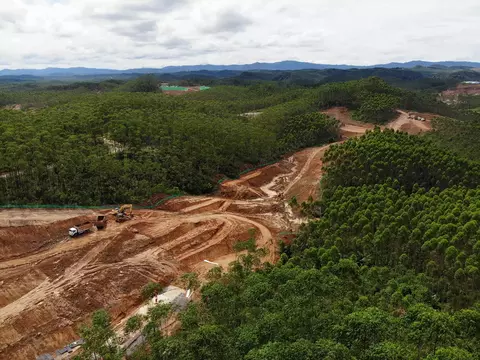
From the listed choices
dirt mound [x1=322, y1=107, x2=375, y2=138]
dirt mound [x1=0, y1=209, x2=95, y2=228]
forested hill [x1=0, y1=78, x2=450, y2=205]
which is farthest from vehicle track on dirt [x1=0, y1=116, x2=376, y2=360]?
dirt mound [x1=322, y1=107, x2=375, y2=138]

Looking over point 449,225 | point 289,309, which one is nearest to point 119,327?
point 289,309

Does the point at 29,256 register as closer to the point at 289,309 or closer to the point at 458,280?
the point at 289,309

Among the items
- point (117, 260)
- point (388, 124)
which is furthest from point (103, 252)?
point (388, 124)

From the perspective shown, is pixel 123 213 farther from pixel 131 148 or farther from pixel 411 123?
pixel 411 123

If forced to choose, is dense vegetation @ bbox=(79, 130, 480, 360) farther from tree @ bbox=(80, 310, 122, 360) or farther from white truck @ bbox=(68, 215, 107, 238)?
white truck @ bbox=(68, 215, 107, 238)

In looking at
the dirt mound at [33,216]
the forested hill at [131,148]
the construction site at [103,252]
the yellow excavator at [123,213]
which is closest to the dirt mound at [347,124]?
the forested hill at [131,148]

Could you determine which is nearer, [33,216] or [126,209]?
[33,216]
